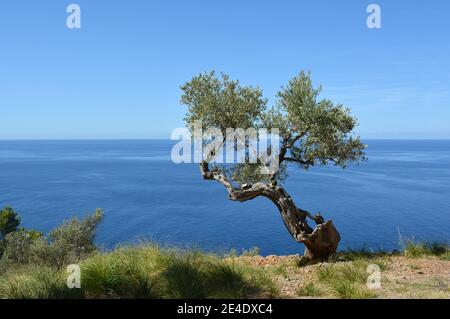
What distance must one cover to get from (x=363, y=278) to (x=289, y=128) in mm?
7639

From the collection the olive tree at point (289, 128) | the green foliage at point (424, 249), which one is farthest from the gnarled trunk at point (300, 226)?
the green foliage at point (424, 249)

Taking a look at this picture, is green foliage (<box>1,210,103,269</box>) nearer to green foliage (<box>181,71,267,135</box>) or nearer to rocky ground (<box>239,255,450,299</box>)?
green foliage (<box>181,71,267,135</box>)

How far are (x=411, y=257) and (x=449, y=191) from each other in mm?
123680

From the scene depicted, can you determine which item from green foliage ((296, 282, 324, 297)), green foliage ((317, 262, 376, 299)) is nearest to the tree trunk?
green foliage ((317, 262, 376, 299))

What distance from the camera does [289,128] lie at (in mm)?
17781

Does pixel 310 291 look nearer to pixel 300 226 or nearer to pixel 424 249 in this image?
pixel 300 226

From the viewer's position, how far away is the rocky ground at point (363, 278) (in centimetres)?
1093

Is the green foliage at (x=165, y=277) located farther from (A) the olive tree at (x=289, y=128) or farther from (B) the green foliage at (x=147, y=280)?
(A) the olive tree at (x=289, y=128)

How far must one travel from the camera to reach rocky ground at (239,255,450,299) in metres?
10.9

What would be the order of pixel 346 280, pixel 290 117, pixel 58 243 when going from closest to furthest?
pixel 346 280, pixel 290 117, pixel 58 243

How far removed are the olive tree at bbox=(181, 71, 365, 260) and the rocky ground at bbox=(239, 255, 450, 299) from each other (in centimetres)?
166

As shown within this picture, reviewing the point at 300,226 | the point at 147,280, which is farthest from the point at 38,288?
the point at 300,226

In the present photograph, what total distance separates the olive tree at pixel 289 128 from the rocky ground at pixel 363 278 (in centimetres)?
166
